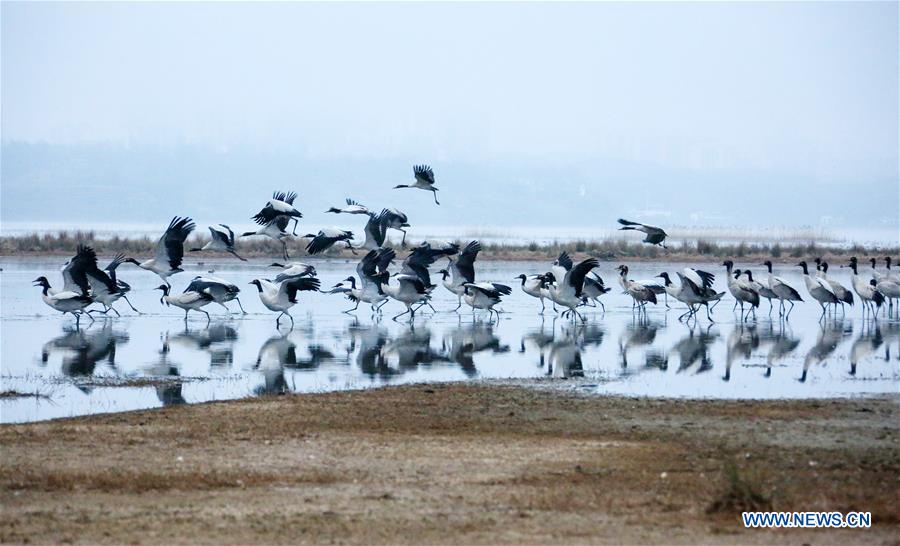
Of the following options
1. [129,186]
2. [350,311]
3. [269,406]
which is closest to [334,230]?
[350,311]

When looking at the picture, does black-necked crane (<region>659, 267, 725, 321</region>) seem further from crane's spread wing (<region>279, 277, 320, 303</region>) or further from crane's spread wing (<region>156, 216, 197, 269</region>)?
crane's spread wing (<region>156, 216, 197, 269</region>)

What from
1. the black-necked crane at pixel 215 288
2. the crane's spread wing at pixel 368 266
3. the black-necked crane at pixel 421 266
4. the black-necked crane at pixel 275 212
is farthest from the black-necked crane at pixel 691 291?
the black-necked crane at pixel 215 288

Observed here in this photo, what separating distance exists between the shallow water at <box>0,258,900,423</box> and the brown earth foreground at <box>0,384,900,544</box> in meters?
1.61

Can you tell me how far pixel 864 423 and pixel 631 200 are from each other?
182179mm

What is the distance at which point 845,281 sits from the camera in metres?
33.4

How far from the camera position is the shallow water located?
42.7 ft

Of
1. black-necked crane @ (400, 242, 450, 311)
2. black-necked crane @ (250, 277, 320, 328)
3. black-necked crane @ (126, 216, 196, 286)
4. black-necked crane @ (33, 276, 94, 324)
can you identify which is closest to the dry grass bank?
black-necked crane @ (126, 216, 196, 286)

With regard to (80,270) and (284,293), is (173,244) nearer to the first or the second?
(80,270)

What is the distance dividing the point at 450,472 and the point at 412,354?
26.4ft

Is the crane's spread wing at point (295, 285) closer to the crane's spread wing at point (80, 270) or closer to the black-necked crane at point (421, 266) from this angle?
the black-necked crane at point (421, 266)

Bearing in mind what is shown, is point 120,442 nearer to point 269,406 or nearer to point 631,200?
point 269,406

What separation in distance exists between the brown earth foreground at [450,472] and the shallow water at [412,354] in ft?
5.27

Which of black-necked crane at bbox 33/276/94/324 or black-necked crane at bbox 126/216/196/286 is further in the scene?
black-necked crane at bbox 126/216/196/286

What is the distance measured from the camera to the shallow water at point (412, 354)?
13008mm
